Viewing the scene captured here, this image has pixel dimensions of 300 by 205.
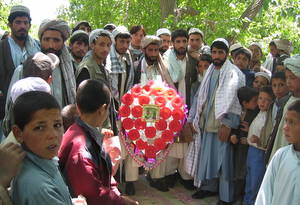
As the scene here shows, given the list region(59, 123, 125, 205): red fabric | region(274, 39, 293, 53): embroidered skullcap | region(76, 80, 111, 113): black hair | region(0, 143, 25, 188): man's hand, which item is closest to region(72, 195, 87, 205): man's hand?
region(59, 123, 125, 205): red fabric

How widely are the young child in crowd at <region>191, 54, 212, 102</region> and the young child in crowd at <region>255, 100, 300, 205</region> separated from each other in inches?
110

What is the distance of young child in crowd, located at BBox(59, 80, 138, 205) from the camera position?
2.01m

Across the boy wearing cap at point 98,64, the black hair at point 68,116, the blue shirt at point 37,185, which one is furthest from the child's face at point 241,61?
the blue shirt at point 37,185

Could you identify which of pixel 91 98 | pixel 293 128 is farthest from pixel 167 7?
pixel 91 98

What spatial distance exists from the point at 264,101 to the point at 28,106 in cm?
347

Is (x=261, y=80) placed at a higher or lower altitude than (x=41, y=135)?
lower

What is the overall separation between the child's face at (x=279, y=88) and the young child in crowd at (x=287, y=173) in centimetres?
152

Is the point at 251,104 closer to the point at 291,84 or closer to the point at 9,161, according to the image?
the point at 291,84

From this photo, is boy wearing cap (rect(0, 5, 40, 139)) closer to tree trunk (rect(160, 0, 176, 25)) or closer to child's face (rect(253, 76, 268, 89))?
child's face (rect(253, 76, 268, 89))

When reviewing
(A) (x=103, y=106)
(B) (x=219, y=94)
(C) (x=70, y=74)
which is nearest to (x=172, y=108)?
(B) (x=219, y=94)

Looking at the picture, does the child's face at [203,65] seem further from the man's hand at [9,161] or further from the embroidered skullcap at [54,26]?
the man's hand at [9,161]

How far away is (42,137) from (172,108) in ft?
9.12

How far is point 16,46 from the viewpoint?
457 cm

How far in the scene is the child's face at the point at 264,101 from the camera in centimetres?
451
